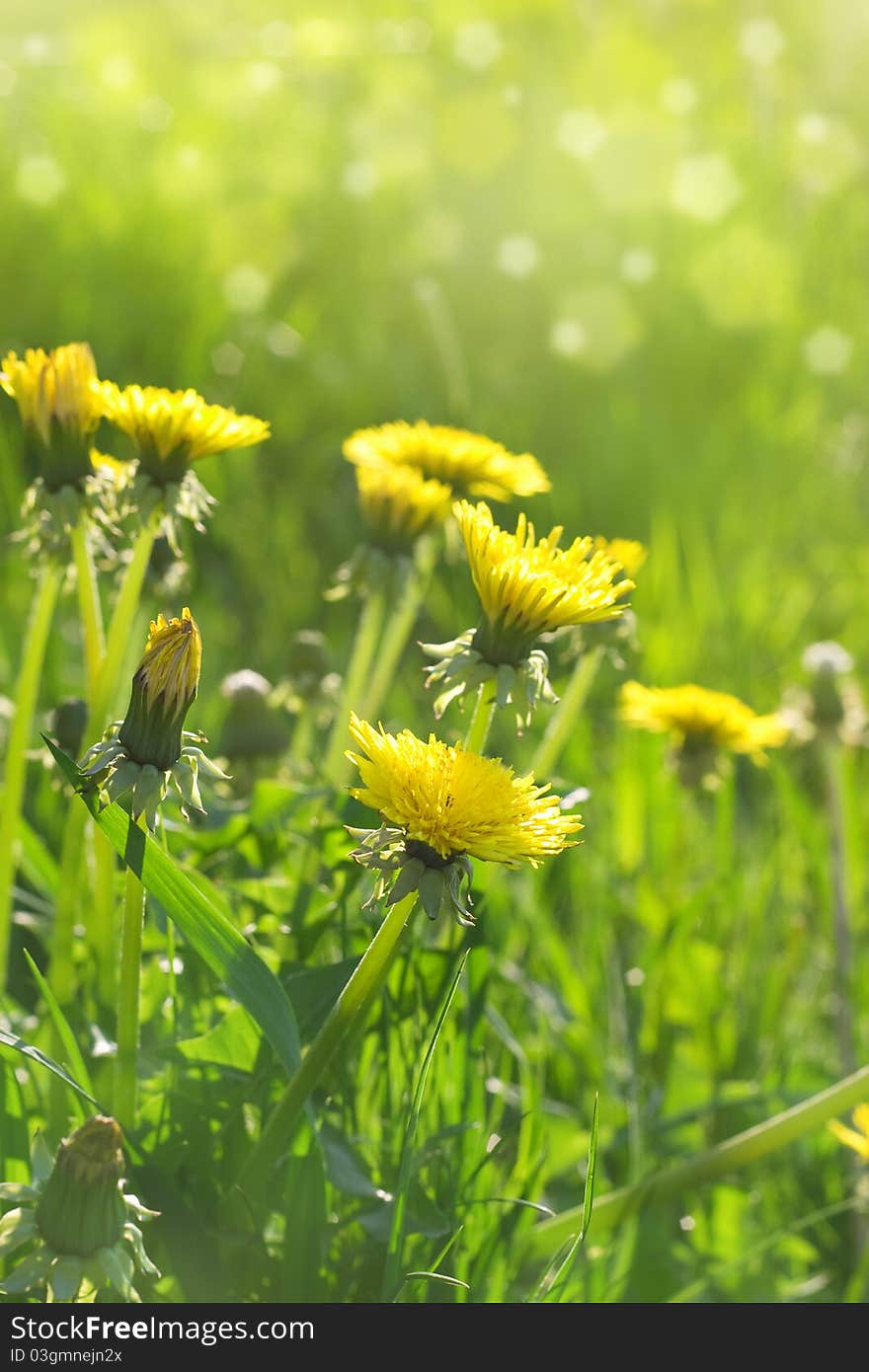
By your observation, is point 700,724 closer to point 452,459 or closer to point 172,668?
point 452,459

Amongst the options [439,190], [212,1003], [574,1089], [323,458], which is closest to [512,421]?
[323,458]

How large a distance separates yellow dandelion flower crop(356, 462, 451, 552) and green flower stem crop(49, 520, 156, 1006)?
0.28 m

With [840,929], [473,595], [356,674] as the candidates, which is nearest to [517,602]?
[356,674]

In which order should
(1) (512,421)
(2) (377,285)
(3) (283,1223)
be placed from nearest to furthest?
(3) (283,1223) < (1) (512,421) < (2) (377,285)

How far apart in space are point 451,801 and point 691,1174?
0.57m

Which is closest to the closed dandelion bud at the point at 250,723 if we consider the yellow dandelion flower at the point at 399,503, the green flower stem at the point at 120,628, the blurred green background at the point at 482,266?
the yellow dandelion flower at the point at 399,503

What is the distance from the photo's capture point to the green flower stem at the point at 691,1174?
1.19 m

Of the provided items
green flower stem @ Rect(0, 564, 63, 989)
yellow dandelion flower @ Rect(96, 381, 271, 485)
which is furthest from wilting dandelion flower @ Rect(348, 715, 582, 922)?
green flower stem @ Rect(0, 564, 63, 989)

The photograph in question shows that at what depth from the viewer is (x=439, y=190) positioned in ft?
12.0

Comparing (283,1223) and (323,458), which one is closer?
(283,1223)

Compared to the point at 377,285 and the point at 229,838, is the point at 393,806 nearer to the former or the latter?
the point at 229,838

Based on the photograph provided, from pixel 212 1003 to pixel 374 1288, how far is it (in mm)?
267

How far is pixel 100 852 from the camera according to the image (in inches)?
46.6

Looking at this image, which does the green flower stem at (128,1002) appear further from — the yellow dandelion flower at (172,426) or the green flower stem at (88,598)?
the yellow dandelion flower at (172,426)
